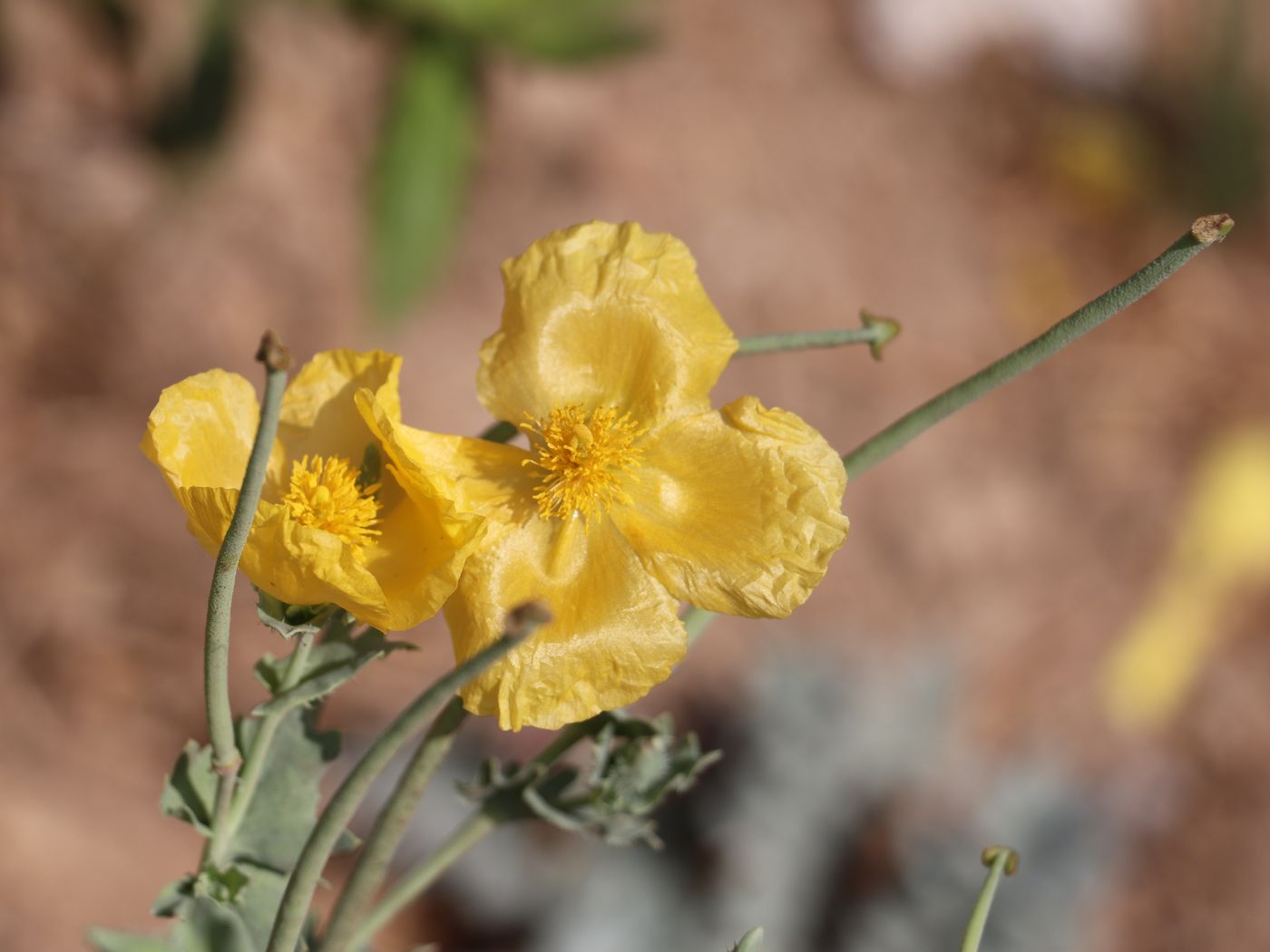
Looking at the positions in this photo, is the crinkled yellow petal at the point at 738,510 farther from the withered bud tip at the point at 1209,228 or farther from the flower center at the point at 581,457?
the withered bud tip at the point at 1209,228

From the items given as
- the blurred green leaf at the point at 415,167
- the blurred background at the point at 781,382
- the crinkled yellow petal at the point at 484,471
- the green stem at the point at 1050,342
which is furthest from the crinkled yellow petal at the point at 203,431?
the blurred green leaf at the point at 415,167

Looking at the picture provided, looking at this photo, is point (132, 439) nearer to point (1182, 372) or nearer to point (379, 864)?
point (379, 864)

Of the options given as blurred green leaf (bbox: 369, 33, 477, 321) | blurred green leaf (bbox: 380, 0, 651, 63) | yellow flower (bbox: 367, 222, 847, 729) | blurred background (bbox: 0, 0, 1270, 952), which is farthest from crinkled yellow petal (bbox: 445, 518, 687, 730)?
blurred green leaf (bbox: 380, 0, 651, 63)

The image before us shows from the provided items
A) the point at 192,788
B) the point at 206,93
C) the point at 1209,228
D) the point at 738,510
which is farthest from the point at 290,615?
the point at 206,93

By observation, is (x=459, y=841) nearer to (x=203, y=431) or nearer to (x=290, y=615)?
(x=290, y=615)

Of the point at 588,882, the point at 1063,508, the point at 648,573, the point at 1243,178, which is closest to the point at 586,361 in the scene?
the point at 648,573

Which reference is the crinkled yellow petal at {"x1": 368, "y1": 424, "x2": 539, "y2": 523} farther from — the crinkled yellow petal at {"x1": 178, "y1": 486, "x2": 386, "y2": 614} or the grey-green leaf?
the grey-green leaf
